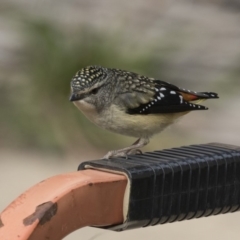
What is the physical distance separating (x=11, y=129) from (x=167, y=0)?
10.9 ft

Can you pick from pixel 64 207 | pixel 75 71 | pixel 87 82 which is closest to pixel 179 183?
pixel 64 207

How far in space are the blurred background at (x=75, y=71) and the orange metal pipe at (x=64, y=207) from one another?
4.06m

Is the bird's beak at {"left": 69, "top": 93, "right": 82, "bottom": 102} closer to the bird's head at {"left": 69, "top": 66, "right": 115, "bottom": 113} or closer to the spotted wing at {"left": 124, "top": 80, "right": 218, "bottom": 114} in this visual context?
the bird's head at {"left": 69, "top": 66, "right": 115, "bottom": 113}

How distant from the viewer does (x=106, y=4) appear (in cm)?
1097

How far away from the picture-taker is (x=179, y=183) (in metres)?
3.49

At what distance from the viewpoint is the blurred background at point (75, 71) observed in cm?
834

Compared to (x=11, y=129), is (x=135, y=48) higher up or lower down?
higher up

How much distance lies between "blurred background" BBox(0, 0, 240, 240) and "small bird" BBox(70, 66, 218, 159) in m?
2.10

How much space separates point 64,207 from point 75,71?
5329 millimetres

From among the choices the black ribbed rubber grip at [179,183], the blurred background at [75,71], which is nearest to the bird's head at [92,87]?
the black ribbed rubber grip at [179,183]

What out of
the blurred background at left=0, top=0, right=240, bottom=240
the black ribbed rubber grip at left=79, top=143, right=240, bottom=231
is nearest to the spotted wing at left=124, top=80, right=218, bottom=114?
the black ribbed rubber grip at left=79, top=143, right=240, bottom=231

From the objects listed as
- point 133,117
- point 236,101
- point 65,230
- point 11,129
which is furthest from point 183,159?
point 236,101

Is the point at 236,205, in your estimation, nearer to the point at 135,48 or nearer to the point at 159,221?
the point at 159,221

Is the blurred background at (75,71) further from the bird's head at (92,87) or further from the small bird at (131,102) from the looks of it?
the bird's head at (92,87)
